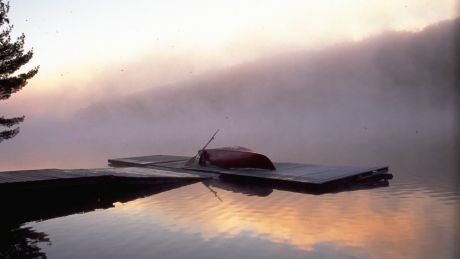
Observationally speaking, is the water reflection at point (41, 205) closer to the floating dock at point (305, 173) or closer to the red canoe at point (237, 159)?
the floating dock at point (305, 173)

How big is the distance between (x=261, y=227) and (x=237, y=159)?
49.5ft

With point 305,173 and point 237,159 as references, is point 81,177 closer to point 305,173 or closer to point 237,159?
point 237,159

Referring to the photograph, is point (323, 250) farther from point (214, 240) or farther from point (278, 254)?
point (214, 240)

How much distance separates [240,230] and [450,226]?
332 inches

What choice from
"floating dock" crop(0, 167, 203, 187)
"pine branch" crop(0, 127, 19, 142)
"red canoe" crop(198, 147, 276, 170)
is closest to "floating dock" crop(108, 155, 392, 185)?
"red canoe" crop(198, 147, 276, 170)

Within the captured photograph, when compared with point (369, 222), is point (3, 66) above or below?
above

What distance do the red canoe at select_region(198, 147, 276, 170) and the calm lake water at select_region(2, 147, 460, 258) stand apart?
Result: 4.78 metres

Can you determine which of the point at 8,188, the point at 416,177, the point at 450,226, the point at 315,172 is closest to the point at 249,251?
the point at 450,226

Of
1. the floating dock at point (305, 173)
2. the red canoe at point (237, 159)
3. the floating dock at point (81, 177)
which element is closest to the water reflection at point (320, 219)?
the floating dock at point (305, 173)

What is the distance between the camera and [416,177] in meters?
33.9

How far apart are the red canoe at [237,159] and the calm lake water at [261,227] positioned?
15.7ft

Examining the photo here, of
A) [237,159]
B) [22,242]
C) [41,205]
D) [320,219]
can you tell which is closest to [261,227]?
[320,219]

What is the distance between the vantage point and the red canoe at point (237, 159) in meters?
30.6

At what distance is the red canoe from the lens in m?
30.6
